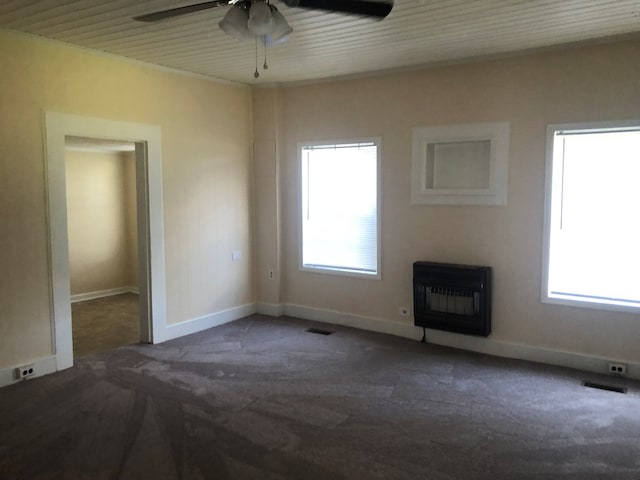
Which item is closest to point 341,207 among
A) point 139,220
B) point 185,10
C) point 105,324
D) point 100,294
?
point 139,220

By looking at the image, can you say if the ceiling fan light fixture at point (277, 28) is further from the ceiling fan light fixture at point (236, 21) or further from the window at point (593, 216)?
the window at point (593, 216)

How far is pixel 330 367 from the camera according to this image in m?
4.54

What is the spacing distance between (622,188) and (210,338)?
4.09 m

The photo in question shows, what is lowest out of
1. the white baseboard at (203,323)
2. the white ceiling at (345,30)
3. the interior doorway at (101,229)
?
the white baseboard at (203,323)

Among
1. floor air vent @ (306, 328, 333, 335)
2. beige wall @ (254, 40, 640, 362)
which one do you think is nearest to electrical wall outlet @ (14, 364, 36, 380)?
floor air vent @ (306, 328, 333, 335)

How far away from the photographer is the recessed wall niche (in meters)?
4.75

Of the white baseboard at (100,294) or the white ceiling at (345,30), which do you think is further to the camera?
the white baseboard at (100,294)

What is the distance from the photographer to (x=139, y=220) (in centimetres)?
519

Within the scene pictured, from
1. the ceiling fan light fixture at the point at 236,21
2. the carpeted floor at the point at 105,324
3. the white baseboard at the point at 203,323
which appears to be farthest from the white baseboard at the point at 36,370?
the ceiling fan light fixture at the point at 236,21

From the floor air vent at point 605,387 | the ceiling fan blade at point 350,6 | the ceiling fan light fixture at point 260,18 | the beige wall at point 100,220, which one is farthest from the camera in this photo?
the beige wall at point 100,220

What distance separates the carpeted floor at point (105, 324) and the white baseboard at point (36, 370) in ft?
1.54

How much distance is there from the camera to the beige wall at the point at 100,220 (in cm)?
728

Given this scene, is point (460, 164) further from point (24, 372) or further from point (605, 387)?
point (24, 372)

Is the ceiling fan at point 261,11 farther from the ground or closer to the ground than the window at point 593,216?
farther from the ground
